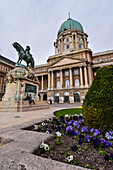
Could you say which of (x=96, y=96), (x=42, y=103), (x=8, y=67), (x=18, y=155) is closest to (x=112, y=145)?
(x=96, y=96)

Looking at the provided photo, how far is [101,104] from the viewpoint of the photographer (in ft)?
8.29

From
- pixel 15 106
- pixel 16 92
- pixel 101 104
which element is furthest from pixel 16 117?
pixel 101 104

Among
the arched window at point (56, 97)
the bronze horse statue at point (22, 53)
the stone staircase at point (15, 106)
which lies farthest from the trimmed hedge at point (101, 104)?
the arched window at point (56, 97)

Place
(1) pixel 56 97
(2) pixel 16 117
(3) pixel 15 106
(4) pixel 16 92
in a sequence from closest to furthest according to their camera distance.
A: (2) pixel 16 117 < (3) pixel 15 106 < (4) pixel 16 92 < (1) pixel 56 97

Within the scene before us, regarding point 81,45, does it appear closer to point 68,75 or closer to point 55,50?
point 55,50

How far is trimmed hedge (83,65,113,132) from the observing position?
2376mm

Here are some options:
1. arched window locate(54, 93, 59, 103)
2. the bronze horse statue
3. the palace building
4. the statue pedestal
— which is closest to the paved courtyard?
the statue pedestal

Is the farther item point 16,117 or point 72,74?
point 72,74

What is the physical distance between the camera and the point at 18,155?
→ 1.21 metres

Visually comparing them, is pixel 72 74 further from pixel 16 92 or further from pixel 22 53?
pixel 16 92

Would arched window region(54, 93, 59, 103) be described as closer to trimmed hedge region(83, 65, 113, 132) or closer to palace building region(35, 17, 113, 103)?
palace building region(35, 17, 113, 103)

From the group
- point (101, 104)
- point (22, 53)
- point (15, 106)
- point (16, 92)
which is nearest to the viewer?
point (101, 104)

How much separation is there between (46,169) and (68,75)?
39573 millimetres

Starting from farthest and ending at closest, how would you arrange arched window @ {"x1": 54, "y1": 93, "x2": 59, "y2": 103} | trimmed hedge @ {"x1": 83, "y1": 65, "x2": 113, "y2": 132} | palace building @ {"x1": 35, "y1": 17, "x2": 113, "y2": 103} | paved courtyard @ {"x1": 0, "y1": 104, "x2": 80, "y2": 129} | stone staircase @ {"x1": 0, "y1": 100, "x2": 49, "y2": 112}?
arched window @ {"x1": 54, "y1": 93, "x2": 59, "y2": 103}
palace building @ {"x1": 35, "y1": 17, "x2": 113, "y2": 103}
stone staircase @ {"x1": 0, "y1": 100, "x2": 49, "y2": 112}
paved courtyard @ {"x1": 0, "y1": 104, "x2": 80, "y2": 129}
trimmed hedge @ {"x1": 83, "y1": 65, "x2": 113, "y2": 132}
